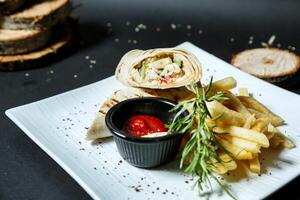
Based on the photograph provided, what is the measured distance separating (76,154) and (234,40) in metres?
2.48

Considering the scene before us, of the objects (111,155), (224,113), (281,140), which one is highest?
(224,113)

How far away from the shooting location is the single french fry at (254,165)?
272 centimetres

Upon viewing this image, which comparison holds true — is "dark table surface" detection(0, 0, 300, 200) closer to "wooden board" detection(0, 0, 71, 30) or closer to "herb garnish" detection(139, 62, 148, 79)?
"wooden board" detection(0, 0, 71, 30)

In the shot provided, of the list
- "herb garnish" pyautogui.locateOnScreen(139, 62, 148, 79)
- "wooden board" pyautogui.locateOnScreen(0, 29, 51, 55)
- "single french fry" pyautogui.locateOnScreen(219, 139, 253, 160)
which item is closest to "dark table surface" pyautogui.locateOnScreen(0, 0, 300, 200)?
"wooden board" pyautogui.locateOnScreen(0, 29, 51, 55)

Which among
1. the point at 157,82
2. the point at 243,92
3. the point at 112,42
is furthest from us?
the point at 112,42

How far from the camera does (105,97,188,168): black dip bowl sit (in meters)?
2.77

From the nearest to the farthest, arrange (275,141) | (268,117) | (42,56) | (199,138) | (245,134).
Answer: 1. (199,138)
2. (245,134)
3. (275,141)
4. (268,117)
5. (42,56)

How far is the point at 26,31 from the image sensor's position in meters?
4.27

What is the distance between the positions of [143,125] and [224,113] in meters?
0.44

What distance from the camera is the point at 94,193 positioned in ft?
8.50

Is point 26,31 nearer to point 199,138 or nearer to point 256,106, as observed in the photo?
point 256,106

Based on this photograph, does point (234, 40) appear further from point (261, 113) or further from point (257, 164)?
point (257, 164)

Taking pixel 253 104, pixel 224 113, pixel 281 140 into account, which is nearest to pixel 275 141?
pixel 281 140

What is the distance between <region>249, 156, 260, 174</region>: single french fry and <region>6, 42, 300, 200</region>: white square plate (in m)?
0.06
